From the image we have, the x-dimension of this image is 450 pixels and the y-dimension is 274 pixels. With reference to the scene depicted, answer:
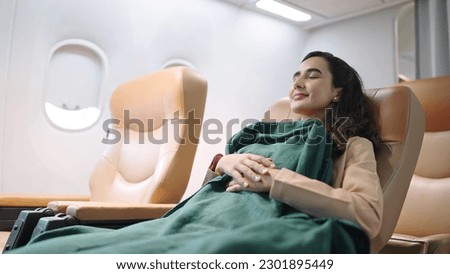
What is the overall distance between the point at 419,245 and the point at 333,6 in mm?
2199

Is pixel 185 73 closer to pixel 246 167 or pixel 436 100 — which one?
pixel 246 167

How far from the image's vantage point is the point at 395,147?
40.5 inches

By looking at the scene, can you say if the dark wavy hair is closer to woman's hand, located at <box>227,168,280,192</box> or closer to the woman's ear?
the woman's ear

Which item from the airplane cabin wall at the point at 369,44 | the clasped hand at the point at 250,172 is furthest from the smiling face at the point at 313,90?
the airplane cabin wall at the point at 369,44

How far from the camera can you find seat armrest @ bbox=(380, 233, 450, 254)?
106 cm

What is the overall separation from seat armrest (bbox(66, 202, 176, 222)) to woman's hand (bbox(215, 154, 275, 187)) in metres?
0.25

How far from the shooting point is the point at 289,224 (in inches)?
29.6

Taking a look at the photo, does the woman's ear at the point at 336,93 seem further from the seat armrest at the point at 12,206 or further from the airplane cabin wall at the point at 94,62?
the airplane cabin wall at the point at 94,62

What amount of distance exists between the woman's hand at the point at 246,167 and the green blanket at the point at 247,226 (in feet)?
0.12

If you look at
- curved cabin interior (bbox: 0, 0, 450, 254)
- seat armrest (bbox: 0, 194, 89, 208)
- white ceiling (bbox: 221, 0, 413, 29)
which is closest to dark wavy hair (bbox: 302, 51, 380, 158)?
curved cabin interior (bbox: 0, 0, 450, 254)

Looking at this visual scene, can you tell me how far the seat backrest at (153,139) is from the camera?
1420mm

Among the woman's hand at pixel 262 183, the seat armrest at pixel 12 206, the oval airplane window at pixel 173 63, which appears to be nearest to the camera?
the woman's hand at pixel 262 183
